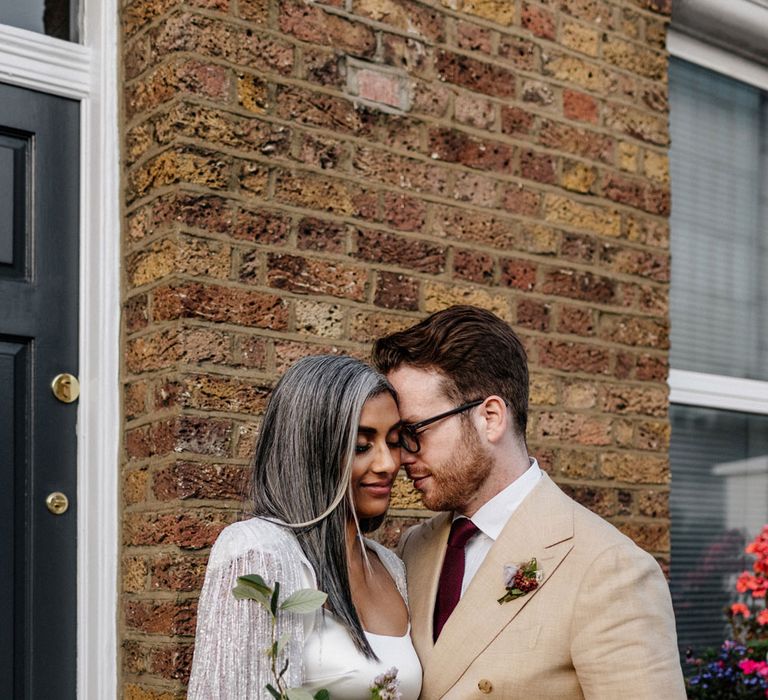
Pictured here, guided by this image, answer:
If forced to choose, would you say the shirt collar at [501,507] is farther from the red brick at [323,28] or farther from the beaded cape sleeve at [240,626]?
the red brick at [323,28]

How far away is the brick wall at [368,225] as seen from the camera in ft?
11.5

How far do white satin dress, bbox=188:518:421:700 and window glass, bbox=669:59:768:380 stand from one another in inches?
113

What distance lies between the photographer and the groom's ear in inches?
121

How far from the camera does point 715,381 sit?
206 inches

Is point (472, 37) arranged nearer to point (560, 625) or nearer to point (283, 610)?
point (560, 625)

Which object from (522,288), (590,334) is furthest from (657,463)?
(522,288)

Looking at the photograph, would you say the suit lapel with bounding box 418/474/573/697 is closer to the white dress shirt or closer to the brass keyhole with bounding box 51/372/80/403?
the white dress shirt

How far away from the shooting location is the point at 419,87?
4137mm

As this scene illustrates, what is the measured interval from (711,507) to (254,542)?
10.5 feet

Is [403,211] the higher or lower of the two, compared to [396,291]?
higher

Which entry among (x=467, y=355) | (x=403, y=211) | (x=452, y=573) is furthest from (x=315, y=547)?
(x=403, y=211)

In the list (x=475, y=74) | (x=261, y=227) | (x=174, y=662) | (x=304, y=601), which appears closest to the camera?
(x=304, y=601)

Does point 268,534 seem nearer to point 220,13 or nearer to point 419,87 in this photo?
point 220,13

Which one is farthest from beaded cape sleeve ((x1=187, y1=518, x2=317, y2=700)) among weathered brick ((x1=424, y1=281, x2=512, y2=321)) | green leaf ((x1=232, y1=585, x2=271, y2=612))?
weathered brick ((x1=424, y1=281, x2=512, y2=321))
